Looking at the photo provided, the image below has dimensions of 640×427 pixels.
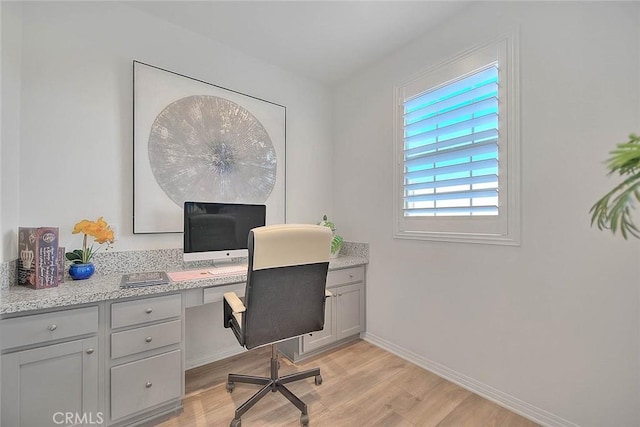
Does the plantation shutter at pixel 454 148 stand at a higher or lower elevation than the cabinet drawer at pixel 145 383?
higher

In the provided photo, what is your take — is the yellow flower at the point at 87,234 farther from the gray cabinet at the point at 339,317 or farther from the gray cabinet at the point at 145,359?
the gray cabinet at the point at 339,317

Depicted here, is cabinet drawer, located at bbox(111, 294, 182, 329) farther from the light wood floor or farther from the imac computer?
the light wood floor

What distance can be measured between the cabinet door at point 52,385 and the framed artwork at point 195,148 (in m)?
0.86

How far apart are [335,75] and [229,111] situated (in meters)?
1.29

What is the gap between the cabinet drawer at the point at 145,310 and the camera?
1508 millimetres

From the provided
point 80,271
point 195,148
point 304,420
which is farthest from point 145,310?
point 195,148

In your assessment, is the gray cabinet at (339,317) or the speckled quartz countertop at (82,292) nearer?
the speckled quartz countertop at (82,292)

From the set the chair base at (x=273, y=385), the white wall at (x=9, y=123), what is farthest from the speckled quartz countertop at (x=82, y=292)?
the chair base at (x=273, y=385)

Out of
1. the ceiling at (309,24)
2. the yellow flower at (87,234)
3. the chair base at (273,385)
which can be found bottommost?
the chair base at (273,385)

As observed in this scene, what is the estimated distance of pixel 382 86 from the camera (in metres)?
2.64

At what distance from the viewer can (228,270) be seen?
2.08 metres

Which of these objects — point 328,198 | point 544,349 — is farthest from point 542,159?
point 328,198

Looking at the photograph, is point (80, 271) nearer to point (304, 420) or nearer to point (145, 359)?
point (145, 359)

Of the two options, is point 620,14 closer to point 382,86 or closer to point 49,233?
point 382,86
